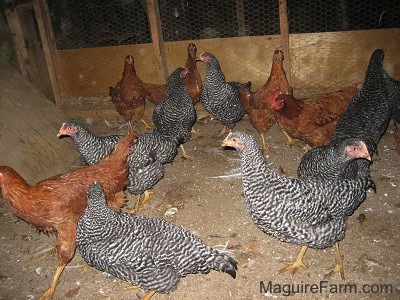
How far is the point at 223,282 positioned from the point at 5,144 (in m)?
4.14

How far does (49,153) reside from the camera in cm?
588

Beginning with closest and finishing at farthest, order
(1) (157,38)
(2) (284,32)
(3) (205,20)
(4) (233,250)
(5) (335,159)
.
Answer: (5) (335,159) < (4) (233,250) < (2) (284,32) < (1) (157,38) < (3) (205,20)

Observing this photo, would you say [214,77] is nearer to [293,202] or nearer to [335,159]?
[335,159]

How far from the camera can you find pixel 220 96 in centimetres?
586

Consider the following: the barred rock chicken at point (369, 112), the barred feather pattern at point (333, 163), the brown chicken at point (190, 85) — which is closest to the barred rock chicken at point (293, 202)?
the barred feather pattern at point (333, 163)

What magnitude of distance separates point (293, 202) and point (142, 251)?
152 cm

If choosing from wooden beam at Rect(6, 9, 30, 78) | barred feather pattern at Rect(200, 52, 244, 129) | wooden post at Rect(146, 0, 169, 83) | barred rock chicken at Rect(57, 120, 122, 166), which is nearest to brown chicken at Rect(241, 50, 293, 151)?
barred feather pattern at Rect(200, 52, 244, 129)

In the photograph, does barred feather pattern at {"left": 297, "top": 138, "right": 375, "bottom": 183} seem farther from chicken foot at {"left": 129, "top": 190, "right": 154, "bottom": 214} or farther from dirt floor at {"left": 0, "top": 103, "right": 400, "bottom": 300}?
chicken foot at {"left": 129, "top": 190, "right": 154, "bottom": 214}

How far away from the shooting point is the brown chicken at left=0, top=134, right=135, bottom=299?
3473 mm

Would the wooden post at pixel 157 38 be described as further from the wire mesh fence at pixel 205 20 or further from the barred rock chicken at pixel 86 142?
the barred rock chicken at pixel 86 142

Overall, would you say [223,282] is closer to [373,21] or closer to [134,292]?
[134,292]

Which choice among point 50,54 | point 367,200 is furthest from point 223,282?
point 50,54

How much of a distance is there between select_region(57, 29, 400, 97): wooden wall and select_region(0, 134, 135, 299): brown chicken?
3.46 m

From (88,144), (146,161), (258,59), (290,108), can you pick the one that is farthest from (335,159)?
(258,59)
